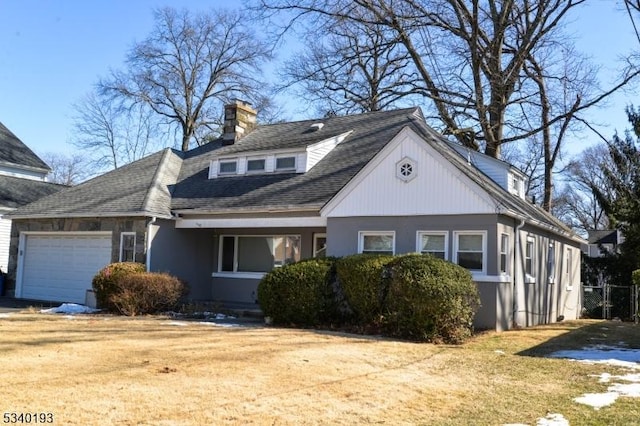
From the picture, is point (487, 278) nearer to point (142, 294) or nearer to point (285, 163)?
point (285, 163)

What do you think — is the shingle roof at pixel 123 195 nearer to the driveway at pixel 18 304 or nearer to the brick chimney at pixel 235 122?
the brick chimney at pixel 235 122

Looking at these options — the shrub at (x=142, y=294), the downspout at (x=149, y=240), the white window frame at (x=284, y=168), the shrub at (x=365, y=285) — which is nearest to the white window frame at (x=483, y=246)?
the shrub at (x=365, y=285)

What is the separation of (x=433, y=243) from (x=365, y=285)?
2.84 metres

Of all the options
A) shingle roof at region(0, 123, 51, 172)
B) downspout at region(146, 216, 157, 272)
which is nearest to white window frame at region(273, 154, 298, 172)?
downspout at region(146, 216, 157, 272)

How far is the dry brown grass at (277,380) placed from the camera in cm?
622

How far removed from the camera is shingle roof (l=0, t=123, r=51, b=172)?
30359 mm

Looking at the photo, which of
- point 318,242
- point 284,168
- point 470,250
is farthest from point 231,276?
point 470,250

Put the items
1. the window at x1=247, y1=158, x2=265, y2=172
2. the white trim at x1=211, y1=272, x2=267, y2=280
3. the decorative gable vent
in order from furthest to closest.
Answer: the window at x1=247, y1=158, x2=265, y2=172, the white trim at x1=211, y1=272, x2=267, y2=280, the decorative gable vent

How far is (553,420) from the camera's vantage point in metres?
6.39

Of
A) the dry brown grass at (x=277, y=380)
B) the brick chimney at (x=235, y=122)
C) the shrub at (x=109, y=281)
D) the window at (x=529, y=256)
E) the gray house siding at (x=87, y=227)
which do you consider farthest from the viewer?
the brick chimney at (x=235, y=122)

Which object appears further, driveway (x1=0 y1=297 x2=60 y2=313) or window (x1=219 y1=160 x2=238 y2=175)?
window (x1=219 y1=160 x2=238 y2=175)

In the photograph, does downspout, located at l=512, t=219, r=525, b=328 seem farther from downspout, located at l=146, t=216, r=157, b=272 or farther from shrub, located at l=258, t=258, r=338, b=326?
downspout, located at l=146, t=216, r=157, b=272

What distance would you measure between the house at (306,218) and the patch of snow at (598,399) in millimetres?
6444

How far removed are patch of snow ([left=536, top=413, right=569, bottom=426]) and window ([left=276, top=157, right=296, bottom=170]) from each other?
13.6 m
